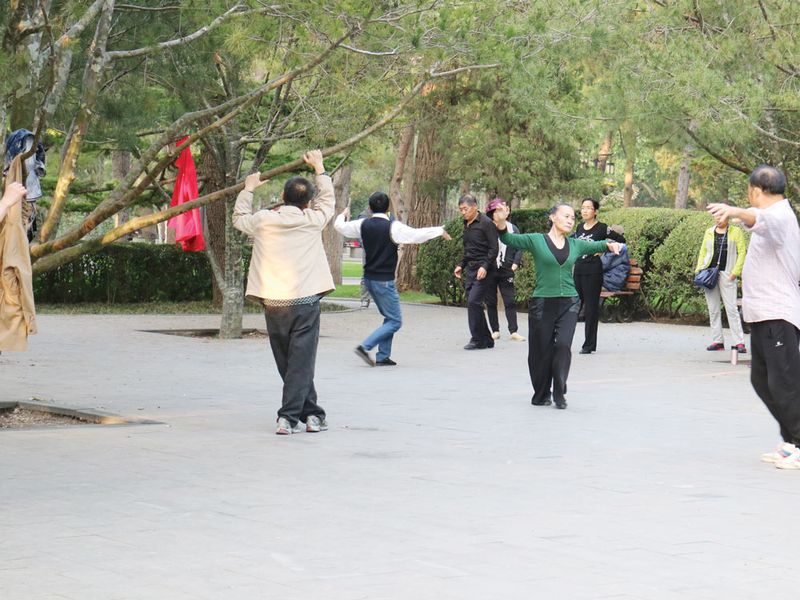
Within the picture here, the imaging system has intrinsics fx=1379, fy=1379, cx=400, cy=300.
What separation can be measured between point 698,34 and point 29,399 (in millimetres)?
9529

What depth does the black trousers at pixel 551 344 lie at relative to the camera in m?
11.5

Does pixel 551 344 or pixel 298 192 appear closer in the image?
pixel 298 192

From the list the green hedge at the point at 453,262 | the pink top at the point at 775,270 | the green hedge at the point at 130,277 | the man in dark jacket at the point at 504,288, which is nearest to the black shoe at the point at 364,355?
the man in dark jacket at the point at 504,288

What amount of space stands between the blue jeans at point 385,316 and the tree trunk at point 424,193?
47.7 ft

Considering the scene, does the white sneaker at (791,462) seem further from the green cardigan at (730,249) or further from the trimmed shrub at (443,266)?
the trimmed shrub at (443,266)

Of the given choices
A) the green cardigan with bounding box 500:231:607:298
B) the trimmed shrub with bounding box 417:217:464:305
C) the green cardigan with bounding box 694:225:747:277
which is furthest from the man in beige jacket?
the trimmed shrub with bounding box 417:217:464:305

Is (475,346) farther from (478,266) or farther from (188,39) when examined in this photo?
(188,39)

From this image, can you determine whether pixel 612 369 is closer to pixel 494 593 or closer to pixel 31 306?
pixel 31 306

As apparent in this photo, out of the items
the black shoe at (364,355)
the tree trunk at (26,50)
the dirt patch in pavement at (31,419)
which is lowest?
the dirt patch in pavement at (31,419)

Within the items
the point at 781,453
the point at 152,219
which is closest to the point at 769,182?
the point at 781,453

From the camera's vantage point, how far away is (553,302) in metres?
11.8

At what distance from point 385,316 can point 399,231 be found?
94 centimetres

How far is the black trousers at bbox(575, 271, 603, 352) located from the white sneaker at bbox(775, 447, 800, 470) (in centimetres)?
822

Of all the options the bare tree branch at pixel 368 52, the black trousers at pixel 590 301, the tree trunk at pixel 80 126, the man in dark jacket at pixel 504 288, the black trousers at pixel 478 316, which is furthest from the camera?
the man in dark jacket at pixel 504 288
